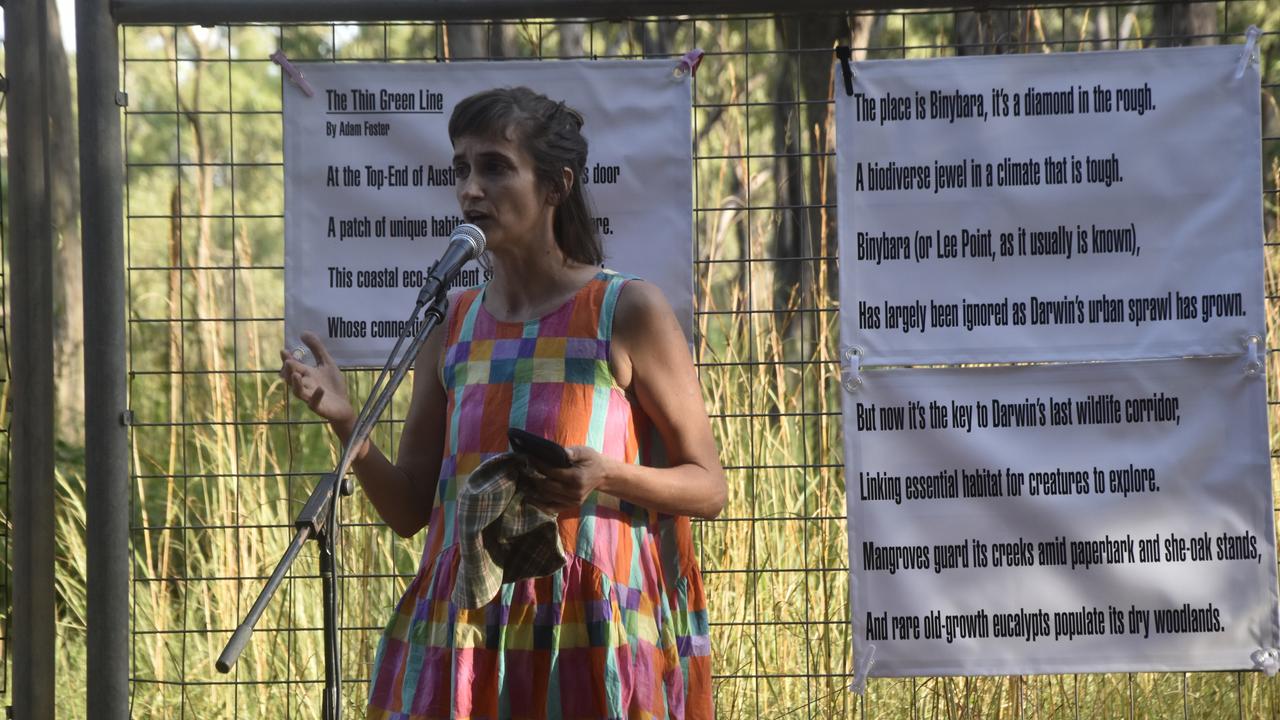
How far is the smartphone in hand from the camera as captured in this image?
2184mm

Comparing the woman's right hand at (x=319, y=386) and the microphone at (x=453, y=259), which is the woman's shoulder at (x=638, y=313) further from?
the woman's right hand at (x=319, y=386)

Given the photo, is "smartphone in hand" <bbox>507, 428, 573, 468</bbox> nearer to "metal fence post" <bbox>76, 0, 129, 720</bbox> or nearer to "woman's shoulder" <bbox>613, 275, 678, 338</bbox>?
"woman's shoulder" <bbox>613, 275, 678, 338</bbox>

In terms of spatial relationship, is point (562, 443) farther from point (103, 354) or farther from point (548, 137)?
point (103, 354)

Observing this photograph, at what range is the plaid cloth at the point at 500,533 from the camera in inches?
88.0

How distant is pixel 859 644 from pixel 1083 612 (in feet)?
1.97

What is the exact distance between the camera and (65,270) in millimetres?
10617

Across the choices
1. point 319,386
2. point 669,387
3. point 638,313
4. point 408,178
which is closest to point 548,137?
point 638,313

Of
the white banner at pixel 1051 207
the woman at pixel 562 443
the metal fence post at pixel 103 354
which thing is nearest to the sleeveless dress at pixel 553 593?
the woman at pixel 562 443

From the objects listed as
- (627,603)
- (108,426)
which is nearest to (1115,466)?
(627,603)

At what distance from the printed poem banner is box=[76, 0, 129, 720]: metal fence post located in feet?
6.47

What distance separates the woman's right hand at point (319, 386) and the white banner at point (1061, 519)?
4.90 ft

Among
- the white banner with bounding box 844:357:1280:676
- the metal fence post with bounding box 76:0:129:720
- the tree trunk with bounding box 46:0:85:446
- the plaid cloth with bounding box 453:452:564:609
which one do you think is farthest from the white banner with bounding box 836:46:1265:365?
the tree trunk with bounding box 46:0:85:446

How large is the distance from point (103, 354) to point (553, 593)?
5.79 ft

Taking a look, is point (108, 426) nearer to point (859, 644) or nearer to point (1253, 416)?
point (859, 644)
